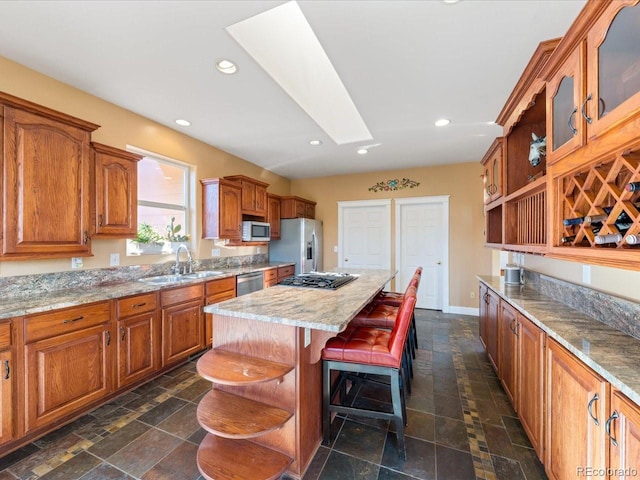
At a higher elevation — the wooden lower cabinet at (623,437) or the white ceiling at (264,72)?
the white ceiling at (264,72)

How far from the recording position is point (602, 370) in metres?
0.97

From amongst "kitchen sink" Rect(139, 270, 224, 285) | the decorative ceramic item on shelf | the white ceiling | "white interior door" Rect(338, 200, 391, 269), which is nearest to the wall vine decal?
"white interior door" Rect(338, 200, 391, 269)

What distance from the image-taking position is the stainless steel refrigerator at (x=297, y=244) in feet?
16.0

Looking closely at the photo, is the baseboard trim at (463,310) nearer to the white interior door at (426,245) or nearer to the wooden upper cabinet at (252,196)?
the white interior door at (426,245)

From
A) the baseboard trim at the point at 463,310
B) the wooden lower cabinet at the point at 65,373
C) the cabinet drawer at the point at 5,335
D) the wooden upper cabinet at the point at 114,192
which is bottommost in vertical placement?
the baseboard trim at the point at 463,310

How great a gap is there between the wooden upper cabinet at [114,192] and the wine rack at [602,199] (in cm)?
333

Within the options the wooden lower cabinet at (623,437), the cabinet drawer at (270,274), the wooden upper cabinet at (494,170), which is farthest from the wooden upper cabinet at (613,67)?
the cabinet drawer at (270,274)

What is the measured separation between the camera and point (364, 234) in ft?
17.9

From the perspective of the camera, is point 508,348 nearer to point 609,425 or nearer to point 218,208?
point 609,425

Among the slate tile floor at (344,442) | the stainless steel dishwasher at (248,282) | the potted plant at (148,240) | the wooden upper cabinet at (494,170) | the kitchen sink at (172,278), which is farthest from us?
the stainless steel dishwasher at (248,282)

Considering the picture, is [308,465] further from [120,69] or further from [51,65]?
[51,65]

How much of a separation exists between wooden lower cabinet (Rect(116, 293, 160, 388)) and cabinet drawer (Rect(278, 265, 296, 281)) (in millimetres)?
2144

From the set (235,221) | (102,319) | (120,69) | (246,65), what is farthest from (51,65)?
(235,221)

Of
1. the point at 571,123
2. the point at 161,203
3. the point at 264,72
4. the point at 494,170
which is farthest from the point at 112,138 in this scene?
the point at 494,170
